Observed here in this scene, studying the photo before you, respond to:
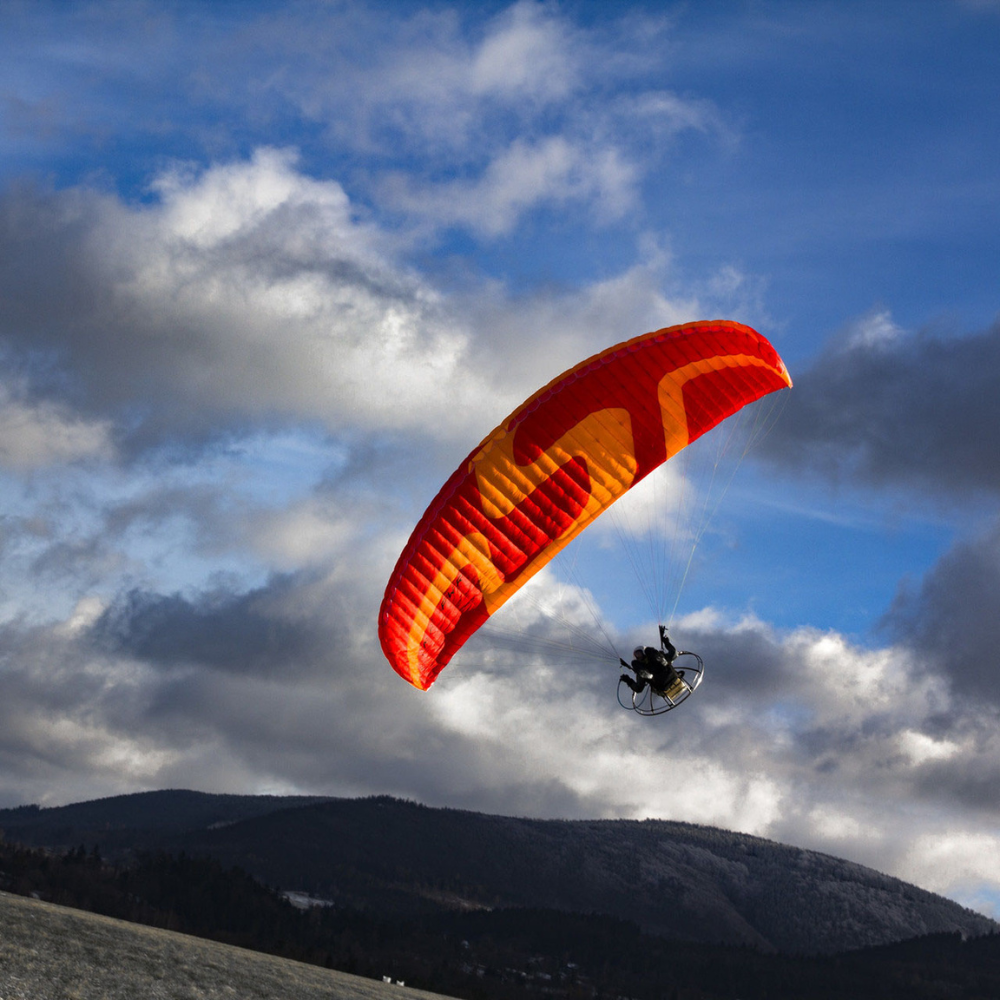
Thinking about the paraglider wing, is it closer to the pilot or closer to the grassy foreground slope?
the pilot

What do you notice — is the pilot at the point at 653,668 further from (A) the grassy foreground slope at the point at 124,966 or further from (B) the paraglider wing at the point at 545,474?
(A) the grassy foreground slope at the point at 124,966

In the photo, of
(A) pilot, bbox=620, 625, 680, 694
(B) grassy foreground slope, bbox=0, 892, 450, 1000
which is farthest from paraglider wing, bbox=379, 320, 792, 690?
(B) grassy foreground slope, bbox=0, 892, 450, 1000

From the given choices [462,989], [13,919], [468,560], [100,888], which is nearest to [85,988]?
[13,919]

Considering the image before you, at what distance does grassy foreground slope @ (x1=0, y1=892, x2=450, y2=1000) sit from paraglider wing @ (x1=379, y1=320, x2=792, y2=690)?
980cm

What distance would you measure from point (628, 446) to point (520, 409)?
129 inches

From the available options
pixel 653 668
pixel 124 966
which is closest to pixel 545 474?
pixel 653 668

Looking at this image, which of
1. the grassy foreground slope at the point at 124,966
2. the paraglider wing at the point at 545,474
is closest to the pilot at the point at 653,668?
the paraglider wing at the point at 545,474

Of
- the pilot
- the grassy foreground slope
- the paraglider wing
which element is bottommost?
the grassy foreground slope

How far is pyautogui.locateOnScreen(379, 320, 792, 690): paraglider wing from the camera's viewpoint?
27297 millimetres

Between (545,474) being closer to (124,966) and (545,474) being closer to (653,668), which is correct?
(653,668)

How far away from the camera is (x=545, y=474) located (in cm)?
2753

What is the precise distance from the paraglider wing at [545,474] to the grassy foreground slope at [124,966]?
9803mm

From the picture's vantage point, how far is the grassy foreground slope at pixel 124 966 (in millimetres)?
24125

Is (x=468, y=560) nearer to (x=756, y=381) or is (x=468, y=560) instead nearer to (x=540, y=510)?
(x=540, y=510)
